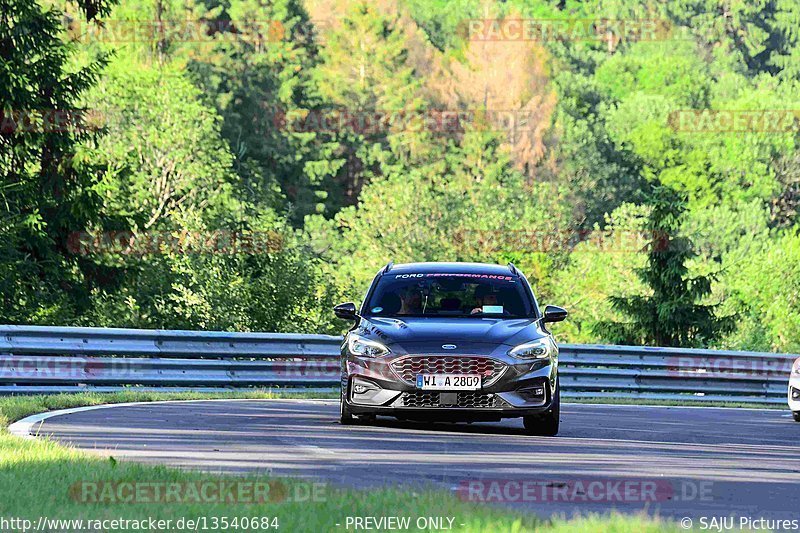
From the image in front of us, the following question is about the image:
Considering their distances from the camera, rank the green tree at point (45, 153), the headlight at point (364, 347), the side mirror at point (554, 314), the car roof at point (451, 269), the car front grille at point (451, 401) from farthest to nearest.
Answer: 1. the green tree at point (45, 153)
2. the car roof at point (451, 269)
3. the side mirror at point (554, 314)
4. the headlight at point (364, 347)
5. the car front grille at point (451, 401)

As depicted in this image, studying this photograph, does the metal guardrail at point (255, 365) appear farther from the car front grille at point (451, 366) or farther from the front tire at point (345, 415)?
the car front grille at point (451, 366)

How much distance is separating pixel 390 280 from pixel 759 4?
11295 cm

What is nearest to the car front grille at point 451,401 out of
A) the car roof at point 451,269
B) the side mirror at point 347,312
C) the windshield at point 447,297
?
the windshield at point 447,297

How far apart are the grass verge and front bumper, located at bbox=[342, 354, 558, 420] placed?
464 centimetres

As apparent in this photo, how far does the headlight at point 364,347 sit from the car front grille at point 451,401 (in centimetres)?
47

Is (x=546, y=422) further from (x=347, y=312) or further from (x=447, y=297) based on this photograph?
(x=347, y=312)

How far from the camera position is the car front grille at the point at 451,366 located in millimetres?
14922

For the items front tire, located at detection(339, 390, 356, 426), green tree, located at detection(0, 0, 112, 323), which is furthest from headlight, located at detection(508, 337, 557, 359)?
green tree, located at detection(0, 0, 112, 323)

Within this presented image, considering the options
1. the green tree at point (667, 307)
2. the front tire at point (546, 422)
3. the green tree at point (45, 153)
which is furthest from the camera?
the green tree at point (667, 307)

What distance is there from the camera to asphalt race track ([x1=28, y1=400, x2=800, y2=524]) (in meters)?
9.83

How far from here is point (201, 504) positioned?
8.52 metres

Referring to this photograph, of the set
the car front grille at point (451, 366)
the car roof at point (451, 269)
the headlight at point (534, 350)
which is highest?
the car roof at point (451, 269)

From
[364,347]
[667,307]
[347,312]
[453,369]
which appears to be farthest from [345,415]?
[667,307]

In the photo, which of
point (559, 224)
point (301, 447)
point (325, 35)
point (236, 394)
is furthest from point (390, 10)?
point (301, 447)
